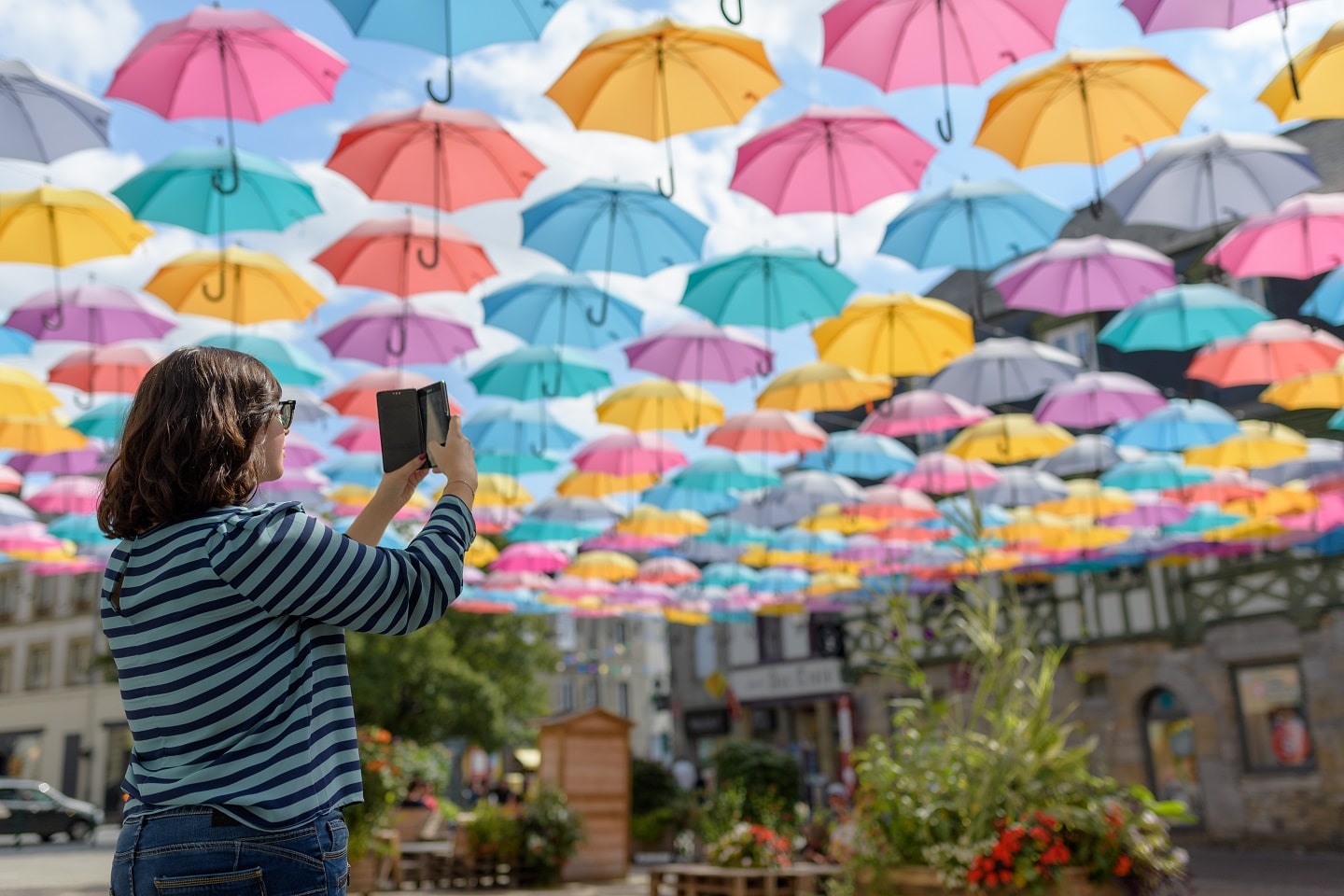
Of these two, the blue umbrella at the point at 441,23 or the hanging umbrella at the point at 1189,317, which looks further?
the hanging umbrella at the point at 1189,317

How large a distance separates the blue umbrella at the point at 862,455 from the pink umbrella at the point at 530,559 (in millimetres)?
5856

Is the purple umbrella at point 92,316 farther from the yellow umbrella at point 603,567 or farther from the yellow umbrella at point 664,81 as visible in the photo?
the yellow umbrella at point 603,567

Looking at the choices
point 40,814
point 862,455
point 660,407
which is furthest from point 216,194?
point 40,814

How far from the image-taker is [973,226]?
10.2 m

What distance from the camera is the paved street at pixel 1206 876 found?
14.1 m

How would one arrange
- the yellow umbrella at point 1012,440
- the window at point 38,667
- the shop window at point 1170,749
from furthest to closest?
the window at point 38,667 < the shop window at point 1170,749 < the yellow umbrella at point 1012,440

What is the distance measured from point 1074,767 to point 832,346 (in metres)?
5.71

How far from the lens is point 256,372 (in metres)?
2.00

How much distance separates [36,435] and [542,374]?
5.79m

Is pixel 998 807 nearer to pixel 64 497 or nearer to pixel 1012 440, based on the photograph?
pixel 1012 440

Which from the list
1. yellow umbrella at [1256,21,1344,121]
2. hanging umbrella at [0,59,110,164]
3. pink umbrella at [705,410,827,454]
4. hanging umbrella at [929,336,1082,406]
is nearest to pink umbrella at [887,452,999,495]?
pink umbrella at [705,410,827,454]

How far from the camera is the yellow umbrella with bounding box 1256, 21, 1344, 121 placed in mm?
7453

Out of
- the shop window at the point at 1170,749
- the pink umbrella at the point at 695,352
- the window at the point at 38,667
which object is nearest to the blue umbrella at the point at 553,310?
the pink umbrella at the point at 695,352

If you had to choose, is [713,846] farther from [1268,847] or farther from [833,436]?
[1268,847]
